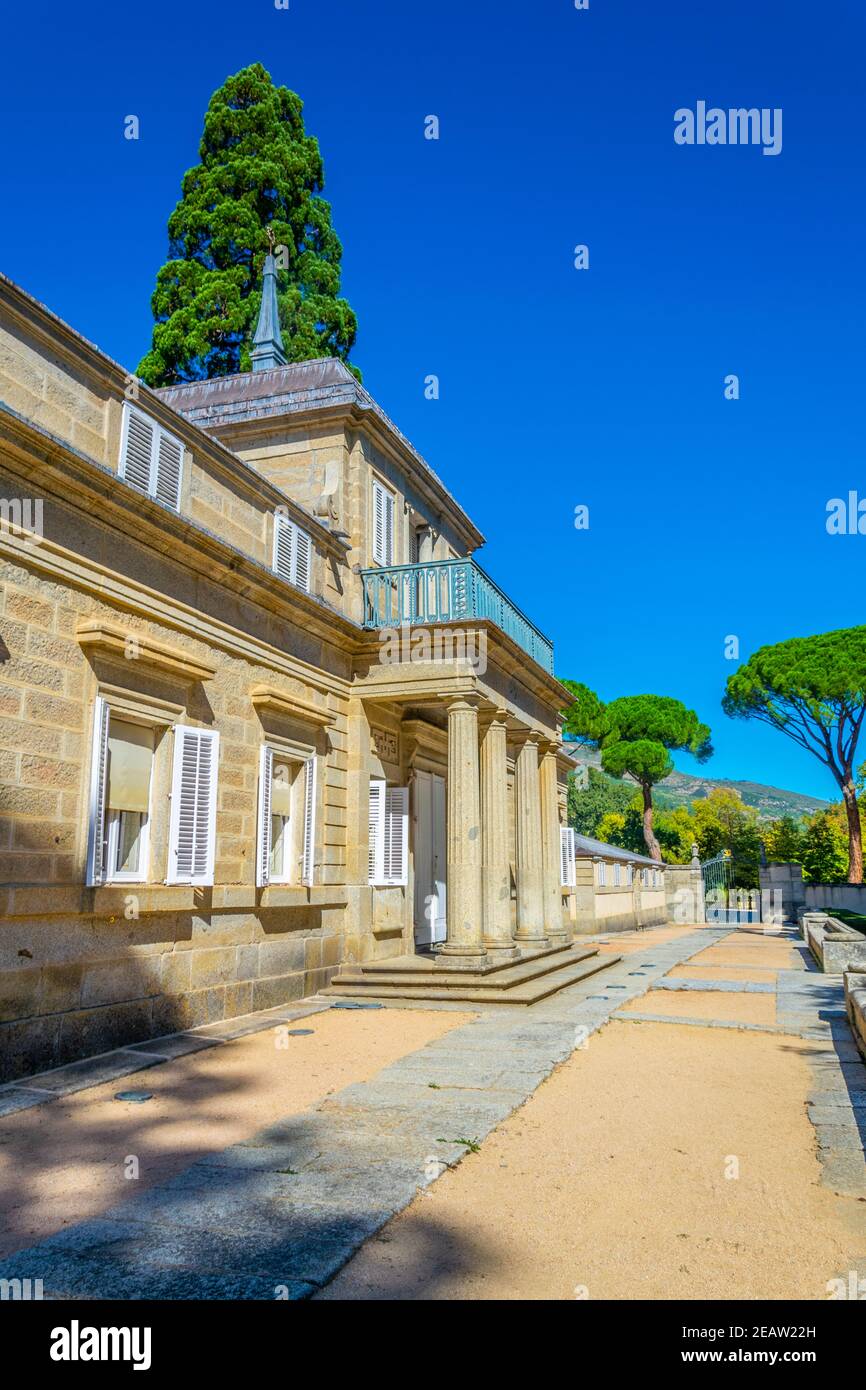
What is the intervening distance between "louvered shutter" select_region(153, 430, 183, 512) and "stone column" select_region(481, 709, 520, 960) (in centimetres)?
597

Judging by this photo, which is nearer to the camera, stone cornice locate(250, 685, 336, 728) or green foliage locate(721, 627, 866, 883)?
stone cornice locate(250, 685, 336, 728)

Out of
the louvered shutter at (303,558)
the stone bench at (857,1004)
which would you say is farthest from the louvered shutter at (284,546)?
the stone bench at (857,1004)

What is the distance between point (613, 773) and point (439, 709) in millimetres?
32629

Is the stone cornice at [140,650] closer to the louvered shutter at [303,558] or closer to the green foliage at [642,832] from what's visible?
the louvered shutter at [303,558]

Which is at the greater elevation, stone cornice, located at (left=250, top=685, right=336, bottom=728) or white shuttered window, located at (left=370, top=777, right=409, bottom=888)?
stone cornice, located at (left=250, top=685, right=336, bottom=728)

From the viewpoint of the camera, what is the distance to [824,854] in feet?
132

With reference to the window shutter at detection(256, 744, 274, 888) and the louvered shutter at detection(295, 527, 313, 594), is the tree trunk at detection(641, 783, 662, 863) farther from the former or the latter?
the window shutter at detection(256, 744, 274, 888)

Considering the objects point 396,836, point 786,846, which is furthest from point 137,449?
point 786,846

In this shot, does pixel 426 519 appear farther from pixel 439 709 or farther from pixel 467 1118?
pixel 467 1118

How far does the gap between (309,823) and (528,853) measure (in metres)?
5.19

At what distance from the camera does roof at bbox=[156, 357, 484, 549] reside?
12.8m

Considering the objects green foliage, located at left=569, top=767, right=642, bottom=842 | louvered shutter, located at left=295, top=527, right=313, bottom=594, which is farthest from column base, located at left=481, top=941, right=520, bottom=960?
green foliage, located at left=569, top=767, right=642, bottom=842

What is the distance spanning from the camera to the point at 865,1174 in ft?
15.3
